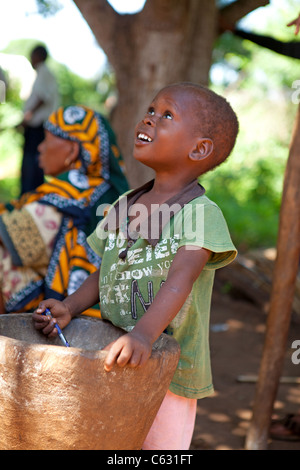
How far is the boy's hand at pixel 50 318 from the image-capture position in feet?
6.32

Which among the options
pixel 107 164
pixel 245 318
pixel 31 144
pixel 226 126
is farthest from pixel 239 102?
pixel 226 126

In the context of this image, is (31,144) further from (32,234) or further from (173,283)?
(173,283)

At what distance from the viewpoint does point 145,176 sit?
191 inches

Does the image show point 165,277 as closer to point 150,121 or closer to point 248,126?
point 150,121

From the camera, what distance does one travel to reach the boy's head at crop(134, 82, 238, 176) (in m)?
1.95

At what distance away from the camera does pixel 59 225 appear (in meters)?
3.09

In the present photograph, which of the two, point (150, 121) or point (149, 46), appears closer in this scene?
point (150, 121)

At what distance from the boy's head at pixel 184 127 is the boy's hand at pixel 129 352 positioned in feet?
2.22

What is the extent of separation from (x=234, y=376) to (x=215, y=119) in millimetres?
2788

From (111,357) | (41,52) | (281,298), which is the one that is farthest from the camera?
(41,52)

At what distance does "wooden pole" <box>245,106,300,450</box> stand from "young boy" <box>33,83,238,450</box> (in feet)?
3.30

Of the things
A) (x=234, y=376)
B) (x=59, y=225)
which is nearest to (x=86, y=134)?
(x=59, y=225)

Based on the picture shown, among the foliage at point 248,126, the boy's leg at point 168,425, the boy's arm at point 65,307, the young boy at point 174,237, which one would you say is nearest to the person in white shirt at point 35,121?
the foliage at point 248,126

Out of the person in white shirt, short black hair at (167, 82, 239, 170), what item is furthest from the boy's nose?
the person in white shirt
